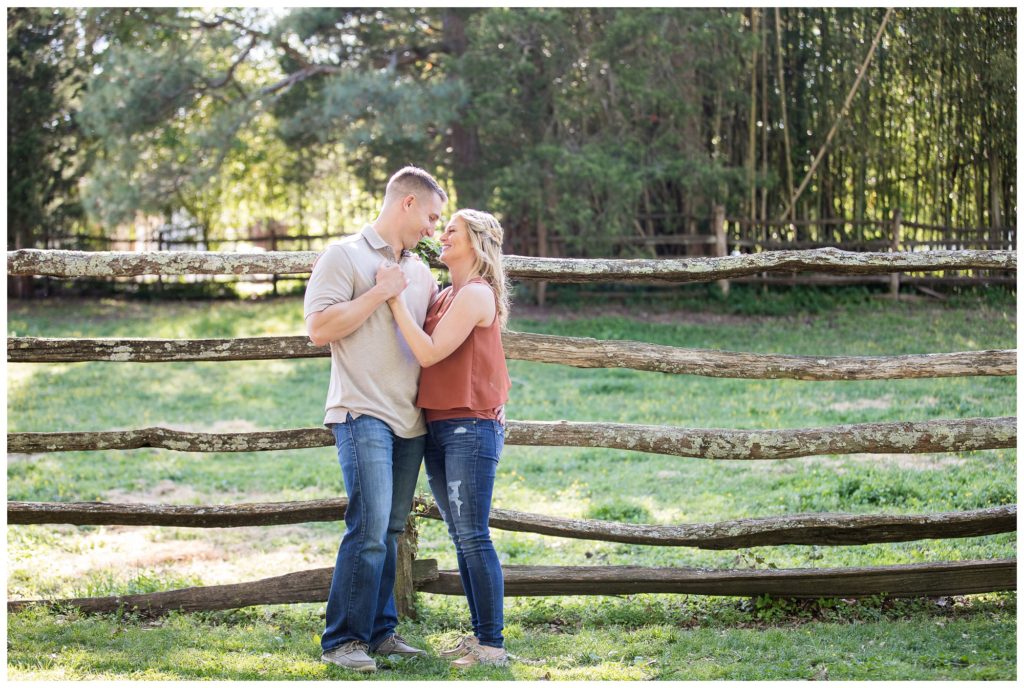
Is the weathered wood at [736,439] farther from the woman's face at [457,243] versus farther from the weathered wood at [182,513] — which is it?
the woman's face at [457,243]

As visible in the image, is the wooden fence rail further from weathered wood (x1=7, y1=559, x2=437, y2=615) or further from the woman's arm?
the woman's arm

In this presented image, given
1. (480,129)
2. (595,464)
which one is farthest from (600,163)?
(595,464)

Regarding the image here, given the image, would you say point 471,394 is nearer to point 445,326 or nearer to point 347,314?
point 445,326

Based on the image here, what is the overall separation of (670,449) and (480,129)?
36.7 feet

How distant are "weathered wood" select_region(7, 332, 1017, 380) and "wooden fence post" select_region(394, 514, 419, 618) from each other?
88cm

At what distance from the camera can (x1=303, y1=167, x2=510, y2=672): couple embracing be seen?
3.45 metres

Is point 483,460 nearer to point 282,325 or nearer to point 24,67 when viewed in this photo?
point 282,325

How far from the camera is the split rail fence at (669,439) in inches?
167

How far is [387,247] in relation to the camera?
3.60 metres

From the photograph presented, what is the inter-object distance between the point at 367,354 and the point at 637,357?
1.39 meters

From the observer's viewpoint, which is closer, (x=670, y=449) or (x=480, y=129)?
(x=670, y=449)

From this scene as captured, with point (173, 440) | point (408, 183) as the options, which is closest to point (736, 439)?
point (408, 183)

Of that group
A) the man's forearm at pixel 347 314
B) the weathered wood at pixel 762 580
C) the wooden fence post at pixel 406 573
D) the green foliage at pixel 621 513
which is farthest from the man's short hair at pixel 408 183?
the green foliage at pixel 621 513

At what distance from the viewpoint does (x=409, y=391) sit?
356 centimetres
